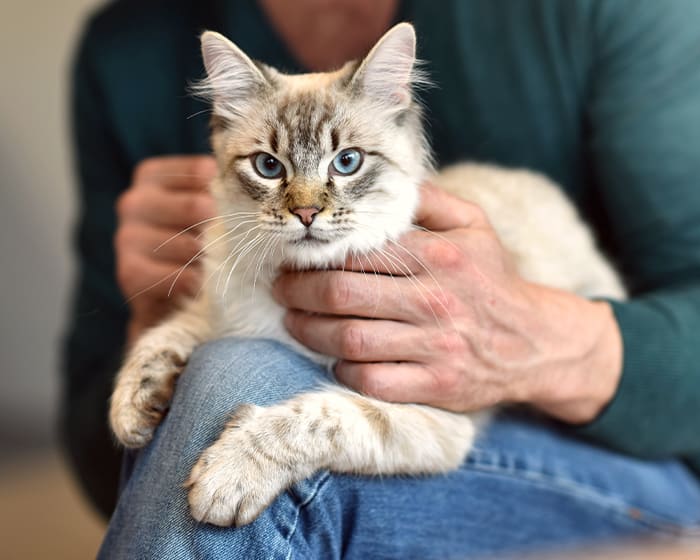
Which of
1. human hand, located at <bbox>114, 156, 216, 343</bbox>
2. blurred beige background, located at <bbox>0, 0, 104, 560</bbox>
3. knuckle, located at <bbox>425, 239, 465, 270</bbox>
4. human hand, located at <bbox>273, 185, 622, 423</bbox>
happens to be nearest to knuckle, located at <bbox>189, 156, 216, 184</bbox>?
human hand, located at <bbox>114, 156, 216, 343</bbox>

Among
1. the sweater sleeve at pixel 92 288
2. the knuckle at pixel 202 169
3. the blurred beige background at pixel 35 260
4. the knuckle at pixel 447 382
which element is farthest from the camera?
the blurred beige background at pixel 35 260

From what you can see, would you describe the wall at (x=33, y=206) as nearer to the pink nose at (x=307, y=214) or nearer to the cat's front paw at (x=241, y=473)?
the pink nose at (x=307, y=214)

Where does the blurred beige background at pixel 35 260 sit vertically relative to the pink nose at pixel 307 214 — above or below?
below

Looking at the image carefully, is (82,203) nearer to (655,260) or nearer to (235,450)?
(235,450)

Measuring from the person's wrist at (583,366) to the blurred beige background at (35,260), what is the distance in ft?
6.29

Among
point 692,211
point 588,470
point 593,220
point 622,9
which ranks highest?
point 622,9

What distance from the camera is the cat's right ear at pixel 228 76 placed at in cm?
115

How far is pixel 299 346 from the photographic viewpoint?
124 cm

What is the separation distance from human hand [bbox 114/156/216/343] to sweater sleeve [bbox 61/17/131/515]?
28cm

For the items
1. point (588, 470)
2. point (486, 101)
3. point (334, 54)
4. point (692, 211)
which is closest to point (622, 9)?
point (486, 101)

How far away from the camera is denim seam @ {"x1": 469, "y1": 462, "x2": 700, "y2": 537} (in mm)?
1247

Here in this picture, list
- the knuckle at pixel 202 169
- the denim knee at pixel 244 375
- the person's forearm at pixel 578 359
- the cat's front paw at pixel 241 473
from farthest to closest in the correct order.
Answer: the knuckle at pixel 202 169
the person's forearm at pixel 578 359
the denim knee at pixel 244 375
the cat's front paw at pixel 241 473

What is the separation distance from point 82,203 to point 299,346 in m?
1.09

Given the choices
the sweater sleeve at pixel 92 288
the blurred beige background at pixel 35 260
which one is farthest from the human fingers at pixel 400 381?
the blurred beige background at pixel 35 260
